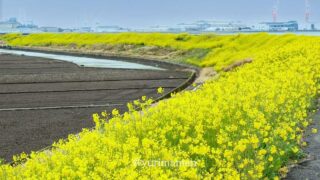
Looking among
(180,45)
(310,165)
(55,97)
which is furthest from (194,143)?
(180,45)

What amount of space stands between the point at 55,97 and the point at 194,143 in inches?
507

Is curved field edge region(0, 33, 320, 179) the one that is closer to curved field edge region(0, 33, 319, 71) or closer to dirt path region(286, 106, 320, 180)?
dirt path region(286, 106, 320, 180)

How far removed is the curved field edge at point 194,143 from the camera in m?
5.28

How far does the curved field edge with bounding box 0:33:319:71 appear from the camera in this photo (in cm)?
3259

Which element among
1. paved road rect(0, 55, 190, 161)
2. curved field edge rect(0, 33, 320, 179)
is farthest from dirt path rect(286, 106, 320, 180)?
paved road rect(0, 55, 190, 161)

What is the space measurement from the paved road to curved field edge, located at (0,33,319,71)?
20.1ft

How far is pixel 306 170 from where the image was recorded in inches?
268

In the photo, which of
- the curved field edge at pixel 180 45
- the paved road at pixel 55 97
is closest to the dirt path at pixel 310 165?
the paved road at pixel 55 97

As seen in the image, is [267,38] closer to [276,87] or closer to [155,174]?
[276,87]

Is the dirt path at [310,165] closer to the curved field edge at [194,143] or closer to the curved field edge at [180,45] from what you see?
the curved field edge at [194,143]

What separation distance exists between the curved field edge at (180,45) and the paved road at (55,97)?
20.1 feet

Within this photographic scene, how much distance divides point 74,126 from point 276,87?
545cm

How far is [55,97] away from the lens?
18688 mm

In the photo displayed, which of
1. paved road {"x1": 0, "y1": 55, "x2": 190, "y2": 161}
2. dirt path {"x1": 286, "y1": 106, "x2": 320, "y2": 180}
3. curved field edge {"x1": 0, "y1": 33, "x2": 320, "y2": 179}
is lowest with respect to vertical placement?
paved road {"x1": 0, "y1": 55, "x2": 190, "y2": 161}
